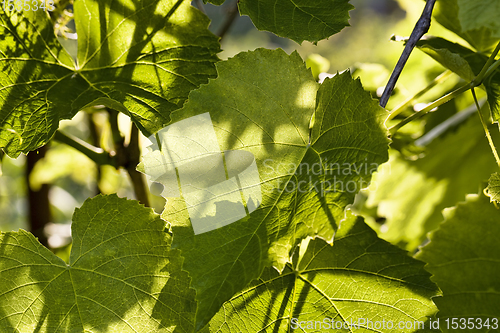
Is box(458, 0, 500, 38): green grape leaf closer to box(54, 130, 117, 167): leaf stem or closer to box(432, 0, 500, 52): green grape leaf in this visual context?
box(432, 0, 500, 52): green grape leaf

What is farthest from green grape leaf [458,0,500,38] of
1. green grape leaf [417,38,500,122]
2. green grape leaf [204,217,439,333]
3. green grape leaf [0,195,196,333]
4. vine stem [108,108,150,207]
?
vine stem [108,108,150,207]

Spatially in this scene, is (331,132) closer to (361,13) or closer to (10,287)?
(10,287)

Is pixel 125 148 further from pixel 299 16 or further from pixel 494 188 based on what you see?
pixel 494 188

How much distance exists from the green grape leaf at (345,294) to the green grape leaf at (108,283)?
0.20ft

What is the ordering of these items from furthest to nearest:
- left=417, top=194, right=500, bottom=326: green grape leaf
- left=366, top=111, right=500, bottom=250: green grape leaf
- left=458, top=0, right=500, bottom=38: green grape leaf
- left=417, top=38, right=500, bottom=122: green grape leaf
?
left=366, top=111, right=500, bottom=250: green grape leaf
left=417, top=194, right=500, bottom=326: green grape leaf
left=417, top=38, right=500, bottom=122: green grape leaf
left=458, top=0, right=500, bottom=38: green grape leaf

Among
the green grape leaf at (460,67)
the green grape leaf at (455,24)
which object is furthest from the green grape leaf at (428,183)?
the green grape leaf at (460,67)

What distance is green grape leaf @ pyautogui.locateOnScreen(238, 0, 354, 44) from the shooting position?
1.43 ft

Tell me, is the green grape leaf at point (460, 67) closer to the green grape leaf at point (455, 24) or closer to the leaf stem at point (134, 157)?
the green grape leaf at point (455, 24)

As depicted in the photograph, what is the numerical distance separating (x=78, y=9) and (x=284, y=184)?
31cm

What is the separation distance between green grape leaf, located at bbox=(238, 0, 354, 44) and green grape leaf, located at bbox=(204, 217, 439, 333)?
0.22 m

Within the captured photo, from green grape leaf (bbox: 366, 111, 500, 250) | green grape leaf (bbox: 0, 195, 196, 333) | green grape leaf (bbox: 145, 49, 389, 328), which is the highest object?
green grape leaf (bbox: 366, 111, 500, 250)

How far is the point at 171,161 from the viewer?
38cm

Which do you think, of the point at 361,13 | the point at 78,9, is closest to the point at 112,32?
the point at 78,9

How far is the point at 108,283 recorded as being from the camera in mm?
445
